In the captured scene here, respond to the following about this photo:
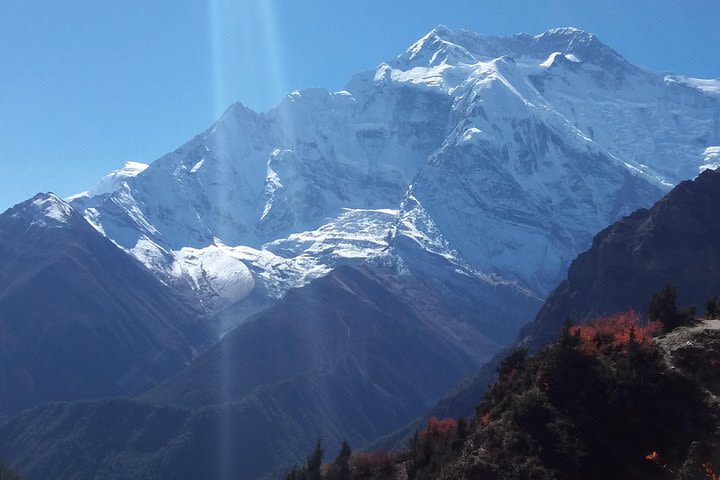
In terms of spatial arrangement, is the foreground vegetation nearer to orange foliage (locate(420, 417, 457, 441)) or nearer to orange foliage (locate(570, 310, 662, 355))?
orange foliage (locate(570, 310, 662, 355))

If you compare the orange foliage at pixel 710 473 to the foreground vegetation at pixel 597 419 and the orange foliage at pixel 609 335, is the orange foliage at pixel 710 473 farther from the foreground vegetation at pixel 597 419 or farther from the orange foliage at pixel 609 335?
the orange foliage at pixel 609 335

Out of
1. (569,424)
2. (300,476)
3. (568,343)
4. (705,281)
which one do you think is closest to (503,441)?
(569,424)

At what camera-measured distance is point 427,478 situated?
63.1 meters

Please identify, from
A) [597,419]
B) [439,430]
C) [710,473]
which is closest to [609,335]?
[597,419]

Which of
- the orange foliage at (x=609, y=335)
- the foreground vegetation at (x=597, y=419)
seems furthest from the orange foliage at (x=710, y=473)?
the orange foliage at (x=609, y=335)

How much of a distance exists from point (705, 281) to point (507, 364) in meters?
145

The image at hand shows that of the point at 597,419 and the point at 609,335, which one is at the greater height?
the point at 609,335

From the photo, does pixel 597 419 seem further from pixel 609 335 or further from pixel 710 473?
pixel 710 473

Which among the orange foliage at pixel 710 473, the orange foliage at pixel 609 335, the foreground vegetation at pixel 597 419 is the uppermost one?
the orange foliage at pixel 609 335

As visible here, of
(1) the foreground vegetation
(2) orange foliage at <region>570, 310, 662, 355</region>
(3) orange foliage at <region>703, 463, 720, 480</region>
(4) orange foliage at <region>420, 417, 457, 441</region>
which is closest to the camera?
(3) orange foliage at <region>703, 463, 720, 480</region>

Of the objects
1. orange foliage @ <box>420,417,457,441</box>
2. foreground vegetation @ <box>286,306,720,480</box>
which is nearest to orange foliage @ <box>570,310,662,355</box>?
foreground vegetation @ <box>286,306,720,480</box>

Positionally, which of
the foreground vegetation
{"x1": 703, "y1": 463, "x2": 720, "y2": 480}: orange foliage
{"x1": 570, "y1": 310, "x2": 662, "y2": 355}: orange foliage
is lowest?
{"x1": 703, "y1": 463, "x2": 720, "y2": 480}: orange foliage

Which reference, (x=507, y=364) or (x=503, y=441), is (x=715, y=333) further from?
(x=507, y=364)

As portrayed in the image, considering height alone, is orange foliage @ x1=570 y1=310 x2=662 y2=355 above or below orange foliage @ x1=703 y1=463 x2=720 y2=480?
above
